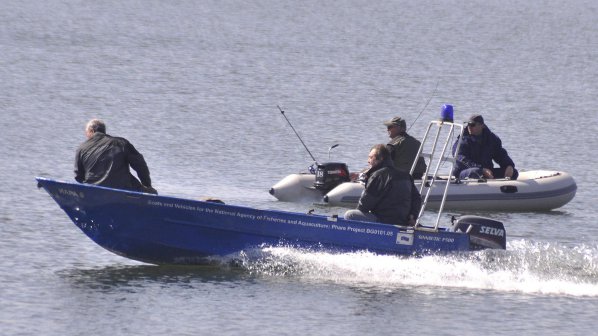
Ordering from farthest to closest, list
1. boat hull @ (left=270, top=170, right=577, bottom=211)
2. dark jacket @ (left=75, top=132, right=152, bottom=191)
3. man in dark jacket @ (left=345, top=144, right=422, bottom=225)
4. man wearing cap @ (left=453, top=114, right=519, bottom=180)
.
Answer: man wearing cap @ (left=453, top=114, right=519, bottom=180)
boat hull @ (left=270, top=170, right=577, bottom=211)
dark jacket @ (left=75, top=132, right=152, bottom=191)
man in dark jacket @ (left=345, top=144, right=422, bottom=225)

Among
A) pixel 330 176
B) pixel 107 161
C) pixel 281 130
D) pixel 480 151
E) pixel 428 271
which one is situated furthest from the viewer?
pixel 281 130

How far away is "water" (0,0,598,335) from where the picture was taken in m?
12.8

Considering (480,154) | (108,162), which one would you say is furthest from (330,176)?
(108,162)

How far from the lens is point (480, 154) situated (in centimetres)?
1958

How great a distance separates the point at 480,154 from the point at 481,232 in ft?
18.8

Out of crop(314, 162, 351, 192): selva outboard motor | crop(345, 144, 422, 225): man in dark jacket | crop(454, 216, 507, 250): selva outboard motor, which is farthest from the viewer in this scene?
crop(314, 162, 351, 192): selva outboard motor

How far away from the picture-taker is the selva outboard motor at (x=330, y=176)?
19.7 meters

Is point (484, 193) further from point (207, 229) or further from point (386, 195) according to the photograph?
point (207, 229)

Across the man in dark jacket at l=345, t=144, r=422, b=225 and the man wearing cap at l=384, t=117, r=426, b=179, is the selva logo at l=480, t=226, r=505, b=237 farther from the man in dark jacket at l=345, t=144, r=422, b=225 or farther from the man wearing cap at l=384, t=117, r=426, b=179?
the man wearing cap at l=384, t=117, r=426, b=179

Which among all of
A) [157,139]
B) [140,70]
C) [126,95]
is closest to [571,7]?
[140,70]

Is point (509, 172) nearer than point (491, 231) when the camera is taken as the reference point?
No

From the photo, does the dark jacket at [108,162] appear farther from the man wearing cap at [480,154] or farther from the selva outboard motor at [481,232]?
the man wearing cap at [480,154]

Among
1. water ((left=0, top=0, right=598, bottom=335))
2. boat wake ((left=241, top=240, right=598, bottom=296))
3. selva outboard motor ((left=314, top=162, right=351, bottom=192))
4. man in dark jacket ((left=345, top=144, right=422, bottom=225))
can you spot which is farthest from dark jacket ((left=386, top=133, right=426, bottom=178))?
boat wake ((left=241, top=240, right=598, bottom=296))

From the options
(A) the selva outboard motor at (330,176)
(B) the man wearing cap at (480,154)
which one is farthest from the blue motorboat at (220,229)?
(A) the selva outboard motor at (330,176)
